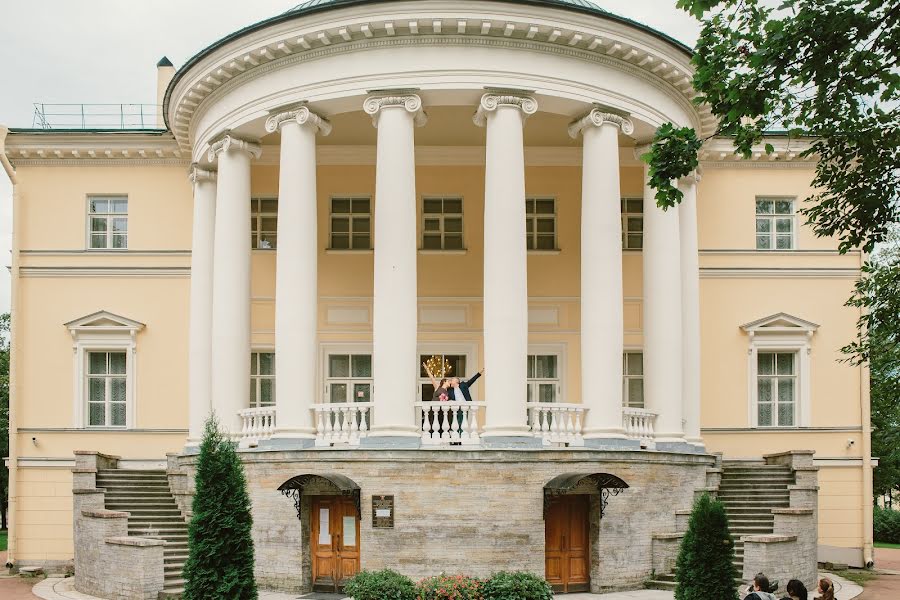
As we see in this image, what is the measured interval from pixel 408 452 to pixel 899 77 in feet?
37.8

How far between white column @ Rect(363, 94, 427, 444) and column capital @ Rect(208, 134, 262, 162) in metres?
3.84

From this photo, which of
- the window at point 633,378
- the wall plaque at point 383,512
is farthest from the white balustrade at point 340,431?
the window at point 633,378

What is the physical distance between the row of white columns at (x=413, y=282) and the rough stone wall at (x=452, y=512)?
52cm

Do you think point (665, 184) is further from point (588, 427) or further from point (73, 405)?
point (73, 405)

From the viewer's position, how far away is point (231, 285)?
25.7m

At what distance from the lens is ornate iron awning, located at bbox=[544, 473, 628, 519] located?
72.6ft

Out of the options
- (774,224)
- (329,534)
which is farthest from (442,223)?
(329,534)

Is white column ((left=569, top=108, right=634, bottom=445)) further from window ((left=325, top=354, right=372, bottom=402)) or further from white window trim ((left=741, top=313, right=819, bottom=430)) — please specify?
white window trim ((left=741, top=313, right=819, bottom=430))

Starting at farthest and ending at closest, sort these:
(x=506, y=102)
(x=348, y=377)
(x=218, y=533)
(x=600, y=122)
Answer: (x=348, y=377) < (x=600, y=122) < (x=506, y=102) < (x=218, y=533)

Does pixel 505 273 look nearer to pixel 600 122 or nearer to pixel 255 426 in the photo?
pixel 600 122

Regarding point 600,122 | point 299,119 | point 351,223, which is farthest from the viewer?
point 351,223

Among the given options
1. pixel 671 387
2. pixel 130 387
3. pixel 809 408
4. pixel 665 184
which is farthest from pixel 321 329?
pixel 665 184

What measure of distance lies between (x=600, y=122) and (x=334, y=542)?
10.2 meters

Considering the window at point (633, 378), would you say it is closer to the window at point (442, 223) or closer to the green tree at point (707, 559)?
the window at point (442, 223)
